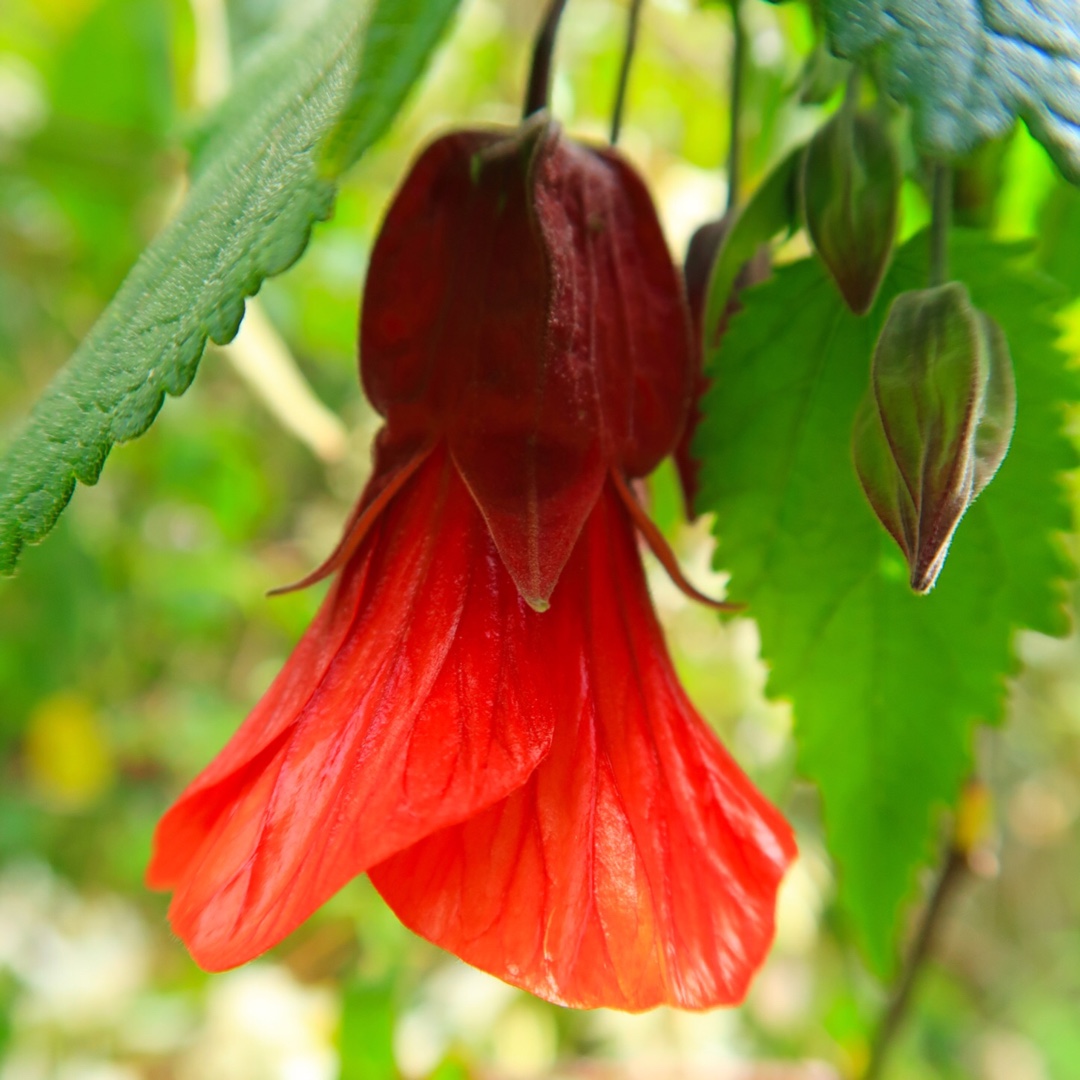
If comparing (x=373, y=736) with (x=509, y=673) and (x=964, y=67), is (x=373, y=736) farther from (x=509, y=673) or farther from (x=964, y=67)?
(x=964, y=67)

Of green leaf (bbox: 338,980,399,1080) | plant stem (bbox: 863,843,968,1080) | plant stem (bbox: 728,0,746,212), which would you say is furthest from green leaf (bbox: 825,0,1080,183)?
green leaf (bbox: 338,980,399,1080)

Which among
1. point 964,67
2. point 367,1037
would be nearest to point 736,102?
point 964,67

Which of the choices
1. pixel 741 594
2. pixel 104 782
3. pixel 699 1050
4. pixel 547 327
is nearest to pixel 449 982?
pixel 699 1050

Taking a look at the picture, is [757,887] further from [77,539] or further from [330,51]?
[77,539]

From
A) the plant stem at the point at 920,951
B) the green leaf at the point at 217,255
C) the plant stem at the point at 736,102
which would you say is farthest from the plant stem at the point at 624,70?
the plant stem at the point at 920,951

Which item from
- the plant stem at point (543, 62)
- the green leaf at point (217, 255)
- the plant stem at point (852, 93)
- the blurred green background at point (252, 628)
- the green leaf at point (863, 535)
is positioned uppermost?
the green leaf at point (217, 255)

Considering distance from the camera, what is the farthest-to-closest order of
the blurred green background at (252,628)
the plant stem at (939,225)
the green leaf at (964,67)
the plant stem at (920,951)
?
the blurred green background at (252,628) → the plant stem at (920,951) → the plant stem at (939,225) → the green leaf at (964,67)

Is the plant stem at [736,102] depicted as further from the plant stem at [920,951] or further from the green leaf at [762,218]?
the plant stem at [920,951]
